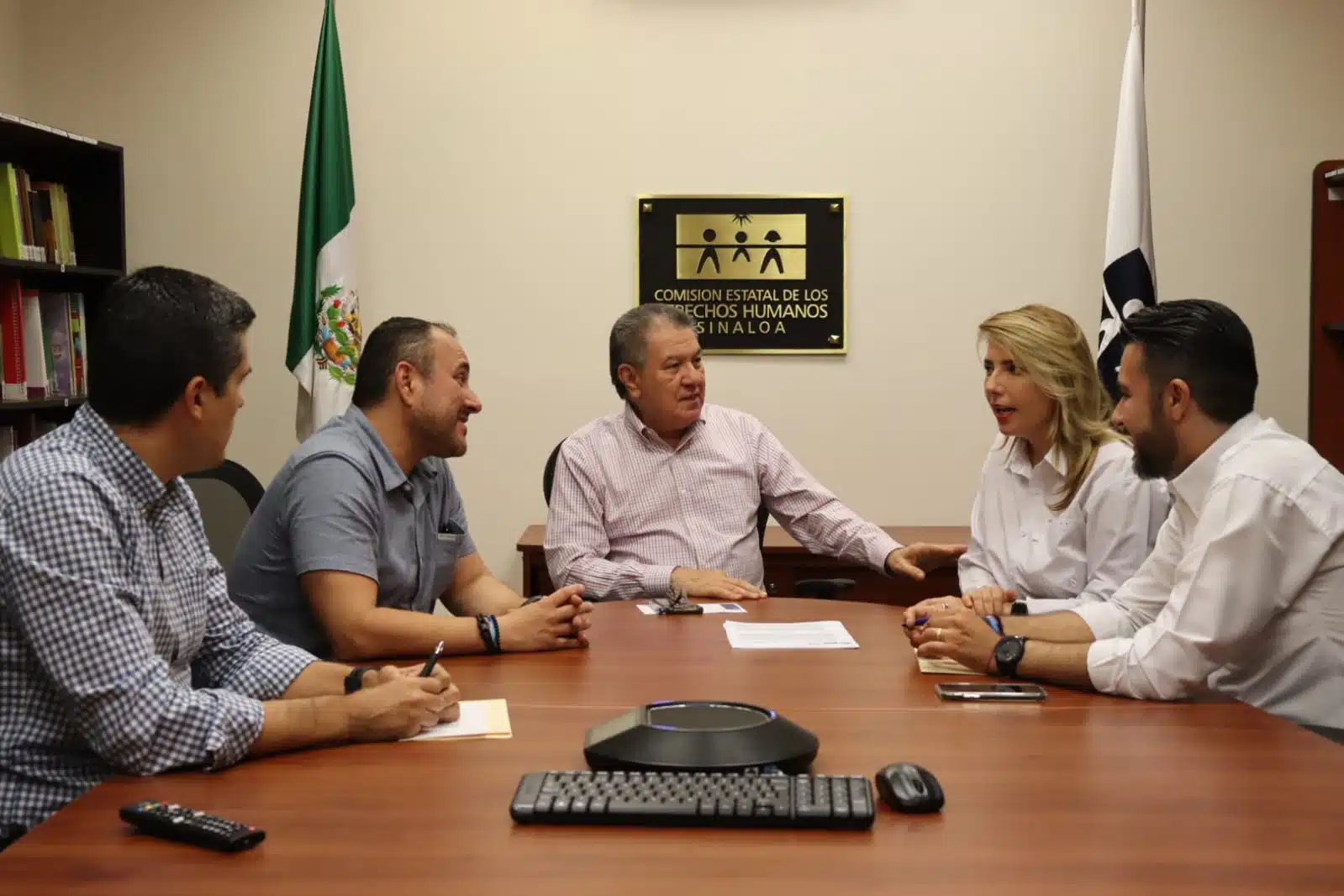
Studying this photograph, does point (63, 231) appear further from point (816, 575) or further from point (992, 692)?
point (992, 692)

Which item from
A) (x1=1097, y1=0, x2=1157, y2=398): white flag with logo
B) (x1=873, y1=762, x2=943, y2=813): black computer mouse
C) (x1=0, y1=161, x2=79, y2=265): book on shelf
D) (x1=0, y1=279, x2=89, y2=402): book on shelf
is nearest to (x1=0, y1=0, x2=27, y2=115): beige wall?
(x1=0, y1=161, x2=79, y2=265): book on shelf

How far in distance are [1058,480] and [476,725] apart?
1709mm

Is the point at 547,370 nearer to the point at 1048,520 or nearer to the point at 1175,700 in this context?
the point at 1048,520

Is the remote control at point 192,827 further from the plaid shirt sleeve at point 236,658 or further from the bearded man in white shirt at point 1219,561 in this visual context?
the bearded man in white shirt at point 1219,561

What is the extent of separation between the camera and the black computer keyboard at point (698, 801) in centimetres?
141

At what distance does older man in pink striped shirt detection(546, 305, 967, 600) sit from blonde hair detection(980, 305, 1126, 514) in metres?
0.50

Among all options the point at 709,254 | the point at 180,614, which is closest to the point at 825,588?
the point at 709,254

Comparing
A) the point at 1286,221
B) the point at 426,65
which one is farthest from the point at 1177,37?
the point at 426,65

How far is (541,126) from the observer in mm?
4395

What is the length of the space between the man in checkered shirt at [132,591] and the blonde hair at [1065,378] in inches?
66.3

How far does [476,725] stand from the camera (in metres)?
1.85

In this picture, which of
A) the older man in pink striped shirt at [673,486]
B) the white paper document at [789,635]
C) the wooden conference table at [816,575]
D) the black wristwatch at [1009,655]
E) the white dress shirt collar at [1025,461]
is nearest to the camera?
the black wristwatch at [1009,655]

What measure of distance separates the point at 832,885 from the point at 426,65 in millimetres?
3694

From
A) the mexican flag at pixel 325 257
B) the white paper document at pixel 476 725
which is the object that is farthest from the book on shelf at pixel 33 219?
the white paper document at pixel 476 725
